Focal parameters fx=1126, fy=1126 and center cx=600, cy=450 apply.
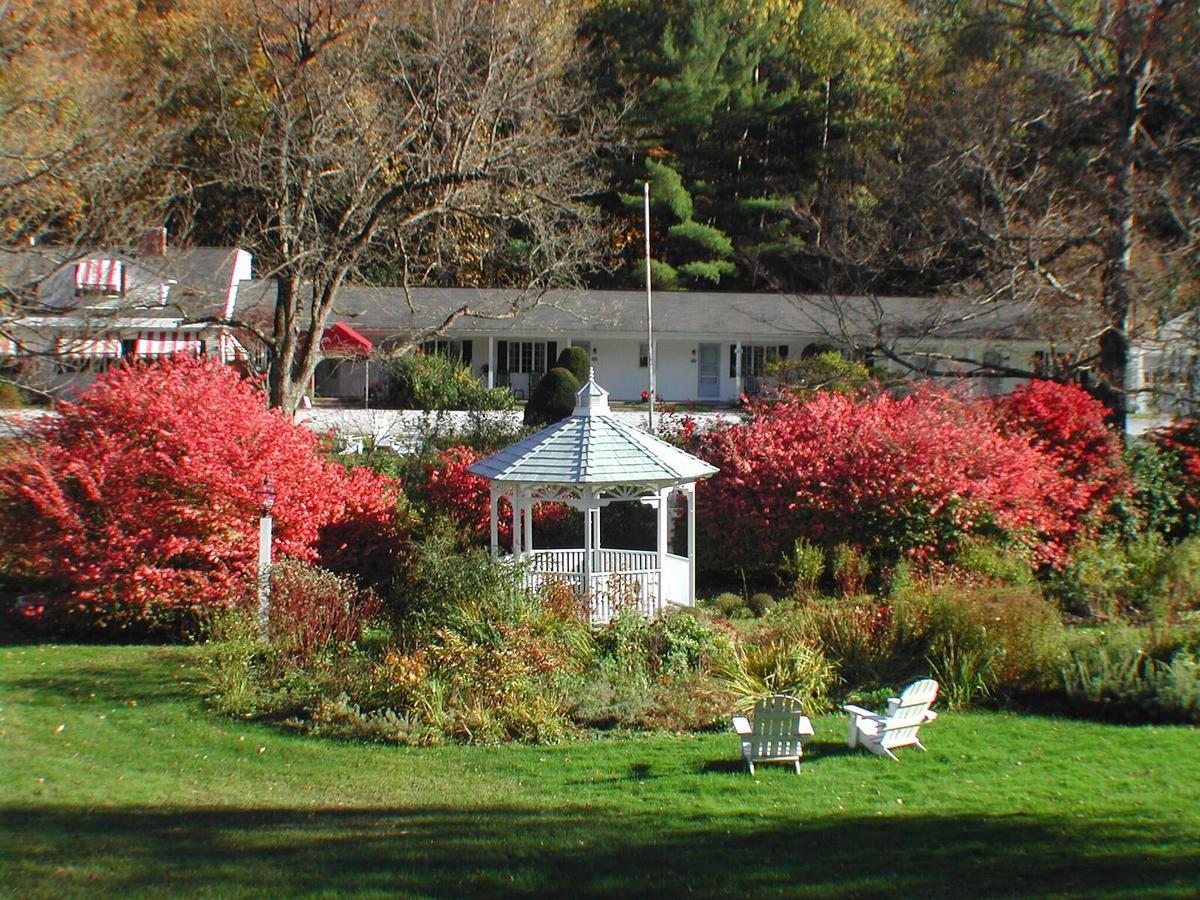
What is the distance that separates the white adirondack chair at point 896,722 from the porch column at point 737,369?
2921 centimetres

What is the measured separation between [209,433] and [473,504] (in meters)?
4.61

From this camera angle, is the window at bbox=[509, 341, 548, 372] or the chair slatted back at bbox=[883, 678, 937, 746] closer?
the chair slatted back at bbox=[883, 678, 937, 746]

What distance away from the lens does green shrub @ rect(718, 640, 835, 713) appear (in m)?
11.8

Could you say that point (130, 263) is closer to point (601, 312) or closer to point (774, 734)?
point (774, 734)

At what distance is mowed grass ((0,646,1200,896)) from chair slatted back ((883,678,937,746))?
0.69 feet

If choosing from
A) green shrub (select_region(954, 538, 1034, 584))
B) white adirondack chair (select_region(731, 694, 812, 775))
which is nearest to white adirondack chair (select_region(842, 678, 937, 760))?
white adirondack chair (select_region(731, 694, 812, 775))

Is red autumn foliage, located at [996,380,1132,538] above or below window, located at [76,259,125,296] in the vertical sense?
below

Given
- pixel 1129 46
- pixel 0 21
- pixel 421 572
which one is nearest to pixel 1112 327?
pixel 1129 46

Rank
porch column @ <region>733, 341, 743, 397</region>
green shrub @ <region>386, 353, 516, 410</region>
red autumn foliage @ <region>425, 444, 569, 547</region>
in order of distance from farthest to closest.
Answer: porch column @ <region>733, 341, 743, 397</region>, green shrub @ <region>386, 353, 516, 410</region>, red autumn foliage @ <region>425, 444, 569, 547</region>

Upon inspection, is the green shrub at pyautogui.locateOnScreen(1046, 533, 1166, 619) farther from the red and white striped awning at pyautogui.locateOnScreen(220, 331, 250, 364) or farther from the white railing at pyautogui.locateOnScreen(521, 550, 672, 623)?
the red and white striped awning at pyautogui.locateOnScreen(220, 331, 250, 364)

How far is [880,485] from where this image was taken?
17031mm

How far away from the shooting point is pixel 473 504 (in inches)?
709

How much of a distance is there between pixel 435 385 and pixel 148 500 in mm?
19304

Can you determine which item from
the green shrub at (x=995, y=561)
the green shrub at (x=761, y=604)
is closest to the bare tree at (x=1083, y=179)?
the green shrub at (x=995, y=561)
